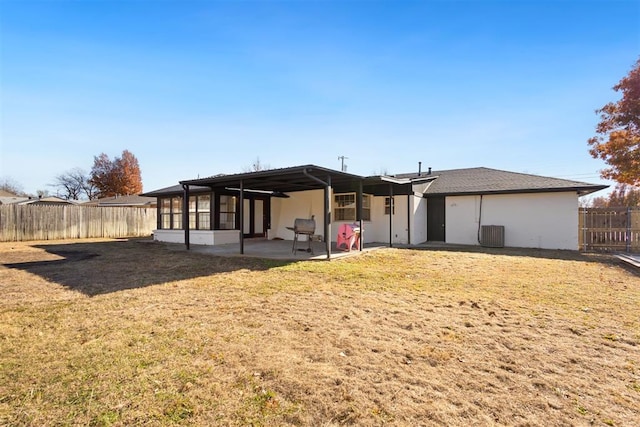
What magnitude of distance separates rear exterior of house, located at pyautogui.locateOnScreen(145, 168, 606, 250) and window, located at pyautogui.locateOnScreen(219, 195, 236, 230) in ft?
0.14

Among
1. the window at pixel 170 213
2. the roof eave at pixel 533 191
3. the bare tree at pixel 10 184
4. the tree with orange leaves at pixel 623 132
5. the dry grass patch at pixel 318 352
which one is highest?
the bare tree at pixel 10 184

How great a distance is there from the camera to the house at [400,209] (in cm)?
1209

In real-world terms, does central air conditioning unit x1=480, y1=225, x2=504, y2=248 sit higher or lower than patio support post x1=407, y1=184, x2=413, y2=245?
lower

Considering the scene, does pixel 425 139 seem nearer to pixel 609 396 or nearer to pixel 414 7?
pixel 414 7

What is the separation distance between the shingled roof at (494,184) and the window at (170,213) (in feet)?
38.9

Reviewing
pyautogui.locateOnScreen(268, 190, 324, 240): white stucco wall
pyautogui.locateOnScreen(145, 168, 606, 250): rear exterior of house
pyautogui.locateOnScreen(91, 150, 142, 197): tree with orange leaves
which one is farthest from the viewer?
pyautogui.locateOnScreen(91, 150, 142, 197): tree with orange leaves

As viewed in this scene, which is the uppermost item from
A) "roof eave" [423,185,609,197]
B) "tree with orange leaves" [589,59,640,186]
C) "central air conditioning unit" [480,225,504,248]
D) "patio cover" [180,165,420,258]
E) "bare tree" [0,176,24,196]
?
"bare tree" [0,176,24,196]

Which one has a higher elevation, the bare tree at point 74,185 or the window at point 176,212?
the bare tree at point 74,185

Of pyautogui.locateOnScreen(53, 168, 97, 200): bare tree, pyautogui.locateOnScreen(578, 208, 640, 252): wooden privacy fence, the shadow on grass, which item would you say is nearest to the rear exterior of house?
pyautogui.locateOnScreen(578, 208, 640, 252): wooden privacy fence

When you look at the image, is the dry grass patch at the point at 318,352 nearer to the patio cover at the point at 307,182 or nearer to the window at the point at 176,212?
the patio cover at the point at 307,182

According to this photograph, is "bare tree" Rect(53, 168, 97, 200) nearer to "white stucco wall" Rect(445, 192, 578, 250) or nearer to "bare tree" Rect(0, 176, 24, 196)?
"bare tree" Rect(0, 176, 24, 196)

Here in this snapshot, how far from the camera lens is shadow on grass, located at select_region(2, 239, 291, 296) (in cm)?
602

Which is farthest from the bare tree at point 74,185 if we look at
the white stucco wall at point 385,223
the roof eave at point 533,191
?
the roof eave at point 533,191

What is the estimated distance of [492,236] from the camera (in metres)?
12.8
